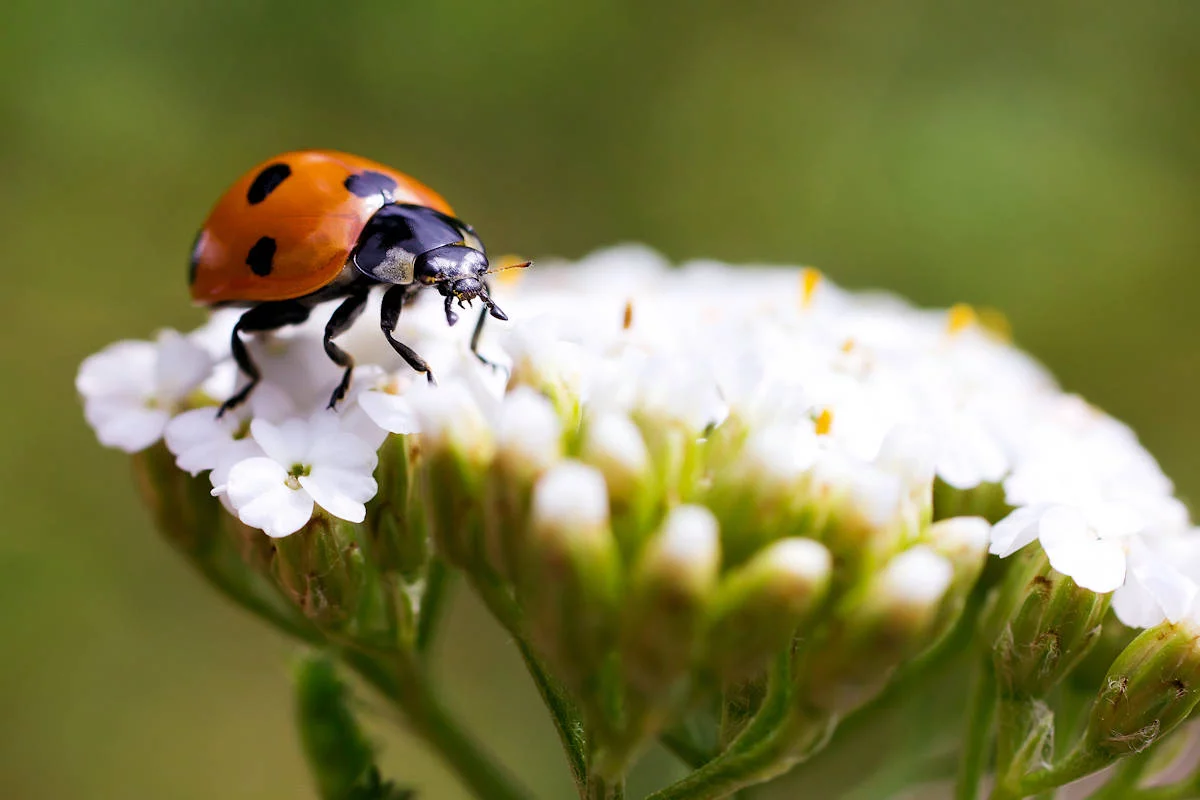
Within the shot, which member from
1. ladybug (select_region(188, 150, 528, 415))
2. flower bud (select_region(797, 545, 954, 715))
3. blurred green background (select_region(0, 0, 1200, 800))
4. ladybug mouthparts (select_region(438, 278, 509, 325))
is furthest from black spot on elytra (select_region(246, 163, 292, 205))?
blurred green background (select_region(0, 0, 1200, 800))

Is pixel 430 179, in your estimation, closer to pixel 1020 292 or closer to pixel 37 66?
pixel 37 66

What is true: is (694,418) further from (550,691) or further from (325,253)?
(325,253)

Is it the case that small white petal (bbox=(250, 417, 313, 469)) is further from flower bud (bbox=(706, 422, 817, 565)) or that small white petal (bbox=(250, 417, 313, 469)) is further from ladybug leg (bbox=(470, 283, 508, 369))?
flower bud (bbox=(706, 422, 817, 565))

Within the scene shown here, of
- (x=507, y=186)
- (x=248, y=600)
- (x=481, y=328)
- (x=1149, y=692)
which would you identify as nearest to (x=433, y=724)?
(x=248, y=600)

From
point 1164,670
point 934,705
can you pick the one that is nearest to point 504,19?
point 934,705

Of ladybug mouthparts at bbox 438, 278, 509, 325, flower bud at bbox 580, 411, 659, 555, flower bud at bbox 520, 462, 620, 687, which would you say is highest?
ladybug mouthparts at bbox 438, 278, 509, 325

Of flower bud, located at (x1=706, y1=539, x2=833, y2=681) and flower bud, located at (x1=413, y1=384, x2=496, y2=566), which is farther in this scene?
flower bud, located at (x1=413, y1=384, x2=496, y2=566)

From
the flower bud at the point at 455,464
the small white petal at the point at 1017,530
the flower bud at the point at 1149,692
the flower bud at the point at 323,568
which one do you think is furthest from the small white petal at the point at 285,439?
the flower bud at the point at 1149,692
